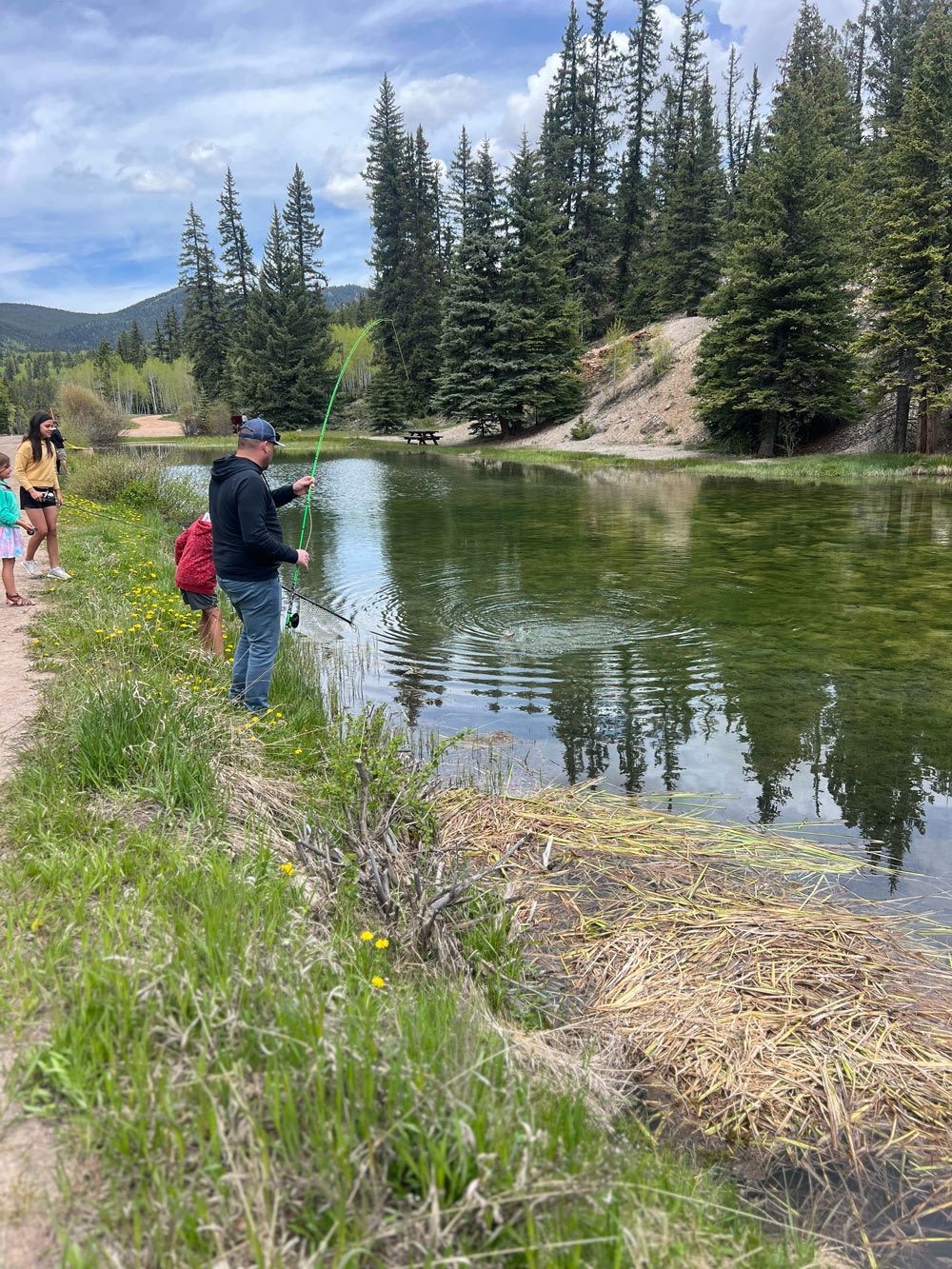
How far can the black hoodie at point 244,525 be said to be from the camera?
569cm

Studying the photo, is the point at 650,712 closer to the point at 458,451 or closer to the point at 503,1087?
the point at 503,1087

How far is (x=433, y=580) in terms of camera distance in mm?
13516

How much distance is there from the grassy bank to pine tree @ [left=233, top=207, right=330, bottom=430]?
2424 inches

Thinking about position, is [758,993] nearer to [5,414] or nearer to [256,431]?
[256,431]

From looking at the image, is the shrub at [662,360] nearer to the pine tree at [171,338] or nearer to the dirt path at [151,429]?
the dirt path at [151,429]

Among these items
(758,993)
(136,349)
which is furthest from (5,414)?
(758,993)

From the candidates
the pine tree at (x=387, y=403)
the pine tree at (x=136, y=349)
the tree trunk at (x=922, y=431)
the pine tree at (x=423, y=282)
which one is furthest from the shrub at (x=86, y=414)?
the pine tree at (x=136, y=349)

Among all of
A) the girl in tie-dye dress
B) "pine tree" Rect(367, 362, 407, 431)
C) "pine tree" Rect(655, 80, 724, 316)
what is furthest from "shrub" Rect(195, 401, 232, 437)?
the girl in tie-dye dress

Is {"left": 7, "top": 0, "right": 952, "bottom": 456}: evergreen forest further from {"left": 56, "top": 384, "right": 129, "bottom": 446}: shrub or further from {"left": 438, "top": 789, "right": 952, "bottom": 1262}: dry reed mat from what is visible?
{"left": 438, "top": 789, "right": 952, "bottom": 1262}: dry reed mat

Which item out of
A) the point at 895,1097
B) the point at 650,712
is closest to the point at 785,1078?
the point at 895,1097

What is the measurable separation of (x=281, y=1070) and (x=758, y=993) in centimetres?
233

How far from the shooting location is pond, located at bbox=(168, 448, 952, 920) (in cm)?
614

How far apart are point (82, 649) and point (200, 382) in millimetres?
80004

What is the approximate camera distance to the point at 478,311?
44.2 m
